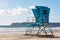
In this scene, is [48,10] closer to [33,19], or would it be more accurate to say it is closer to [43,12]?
[43,12]

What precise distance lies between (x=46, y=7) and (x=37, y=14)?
5.62 ft

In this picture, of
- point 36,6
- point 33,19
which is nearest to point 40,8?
point 36,6

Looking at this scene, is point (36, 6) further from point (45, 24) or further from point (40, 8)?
point (45, 24)

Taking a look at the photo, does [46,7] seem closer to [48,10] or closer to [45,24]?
[48,10]

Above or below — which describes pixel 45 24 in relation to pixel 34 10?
below

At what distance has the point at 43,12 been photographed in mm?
30891

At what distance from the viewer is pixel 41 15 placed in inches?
1215

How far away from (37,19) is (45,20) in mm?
1451

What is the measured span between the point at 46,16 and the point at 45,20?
57 centimetres

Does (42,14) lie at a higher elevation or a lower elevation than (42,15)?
higher

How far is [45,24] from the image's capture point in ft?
104

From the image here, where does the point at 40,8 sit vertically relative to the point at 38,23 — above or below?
above

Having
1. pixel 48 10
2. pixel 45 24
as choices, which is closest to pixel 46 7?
pixel 48 10

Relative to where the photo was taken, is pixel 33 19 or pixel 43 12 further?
pixel 33 19
